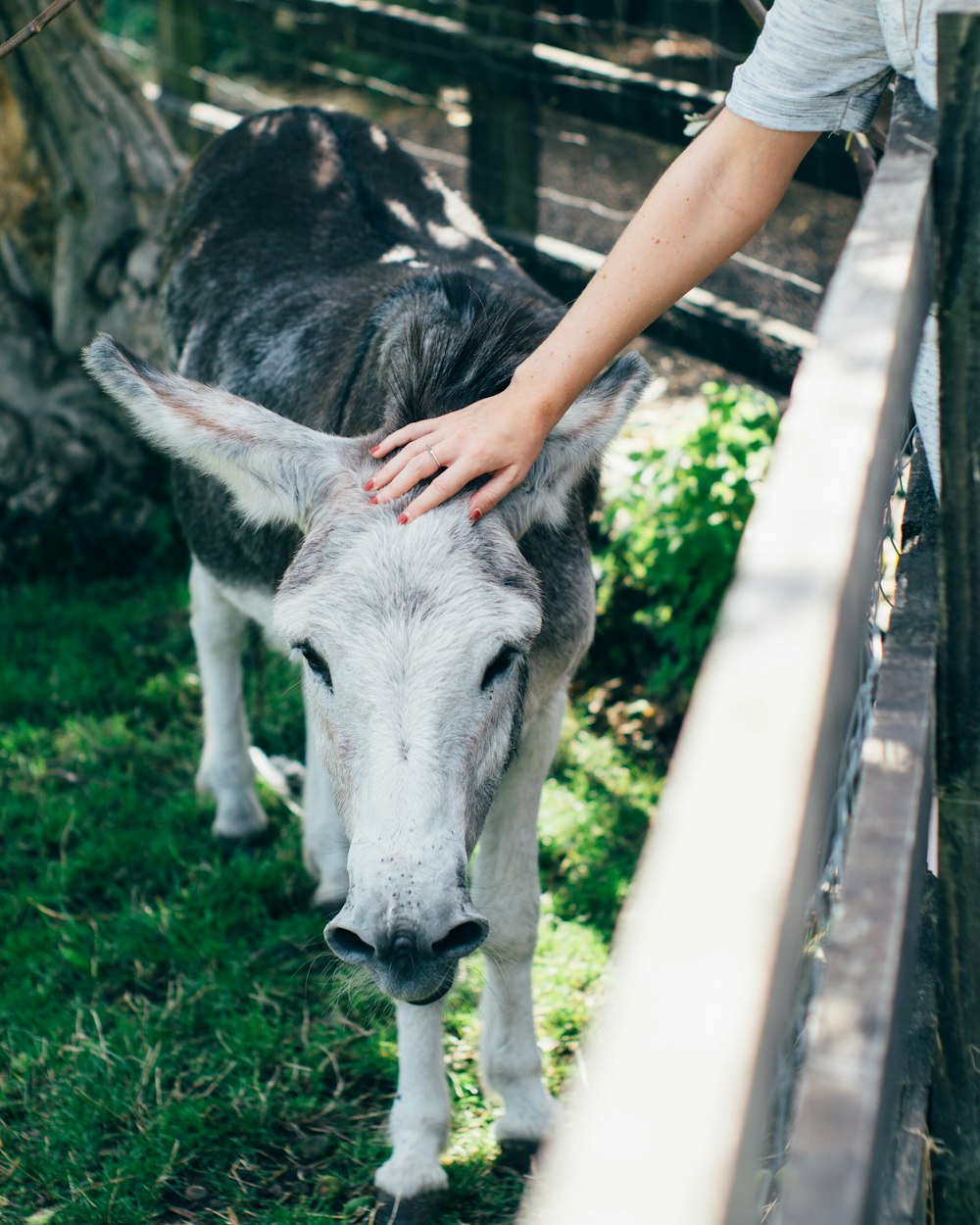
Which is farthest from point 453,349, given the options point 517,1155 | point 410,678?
point 517,1155

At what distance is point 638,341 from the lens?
247 inches

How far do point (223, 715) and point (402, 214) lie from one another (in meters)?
1.82

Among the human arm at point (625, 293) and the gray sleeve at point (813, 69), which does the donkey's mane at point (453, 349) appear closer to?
the human arm at point (625, 293)

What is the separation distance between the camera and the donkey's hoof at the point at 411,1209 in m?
2.82

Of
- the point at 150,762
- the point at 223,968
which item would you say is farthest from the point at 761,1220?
the point at 150,762

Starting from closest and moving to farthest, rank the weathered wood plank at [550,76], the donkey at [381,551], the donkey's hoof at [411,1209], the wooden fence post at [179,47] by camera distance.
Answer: the donkey at [381,551] → the donkey's hoof at [411,1209] → the weathered wood plank at [550,76] → the wooden fence post at [179,47]

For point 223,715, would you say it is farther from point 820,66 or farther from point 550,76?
point 550,76

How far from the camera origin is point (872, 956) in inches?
42.2

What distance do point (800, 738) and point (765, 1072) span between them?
0.78ft

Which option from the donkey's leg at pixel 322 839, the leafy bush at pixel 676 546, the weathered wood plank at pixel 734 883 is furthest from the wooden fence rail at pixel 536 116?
the weathered wood plank at pixel 734 883

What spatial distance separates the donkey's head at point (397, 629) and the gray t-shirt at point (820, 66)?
0.62 metres

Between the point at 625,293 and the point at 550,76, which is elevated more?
the point at 550,76

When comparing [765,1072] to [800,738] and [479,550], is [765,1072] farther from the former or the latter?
[479,550]

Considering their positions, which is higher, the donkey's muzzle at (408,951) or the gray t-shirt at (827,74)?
the gray t-shirt at (827,74)
